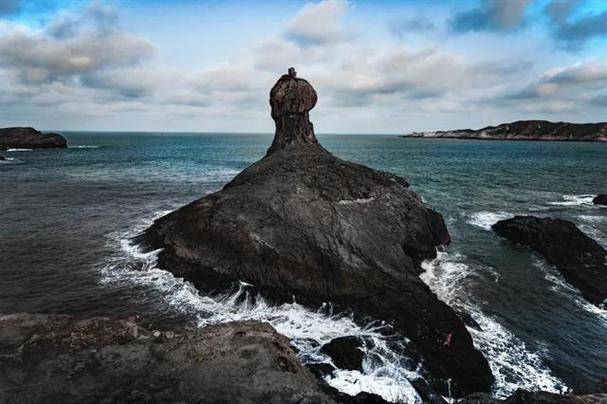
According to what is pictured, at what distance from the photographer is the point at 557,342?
76.4 ft

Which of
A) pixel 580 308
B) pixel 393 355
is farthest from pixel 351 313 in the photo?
pixel 580 308

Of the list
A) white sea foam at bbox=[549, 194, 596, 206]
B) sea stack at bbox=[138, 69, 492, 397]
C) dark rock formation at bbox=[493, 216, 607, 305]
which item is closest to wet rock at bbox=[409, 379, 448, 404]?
sea stack at bbox=[138, 69, 492, 397]

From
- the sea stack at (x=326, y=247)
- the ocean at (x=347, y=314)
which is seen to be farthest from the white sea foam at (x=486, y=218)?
the sea stack at (x=326, y=247)

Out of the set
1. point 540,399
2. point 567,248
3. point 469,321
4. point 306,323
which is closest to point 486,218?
point 567,248

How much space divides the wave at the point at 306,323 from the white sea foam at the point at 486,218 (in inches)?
1076

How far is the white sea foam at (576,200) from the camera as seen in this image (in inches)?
2264

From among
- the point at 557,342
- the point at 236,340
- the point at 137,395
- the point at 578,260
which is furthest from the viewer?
the point at 578,260

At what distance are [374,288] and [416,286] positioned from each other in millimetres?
2539

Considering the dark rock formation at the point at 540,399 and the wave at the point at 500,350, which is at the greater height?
the dark rock formation at the point at 540,399

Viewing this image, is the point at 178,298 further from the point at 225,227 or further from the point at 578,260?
the point at 578,260

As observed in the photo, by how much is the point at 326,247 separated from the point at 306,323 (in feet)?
17.2

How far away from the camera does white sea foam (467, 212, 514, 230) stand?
45.6m

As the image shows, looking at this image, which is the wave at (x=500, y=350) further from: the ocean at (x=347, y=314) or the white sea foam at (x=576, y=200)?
the white sea foam at (x=576, y=200)

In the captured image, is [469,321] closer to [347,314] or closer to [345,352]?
[347,314]
